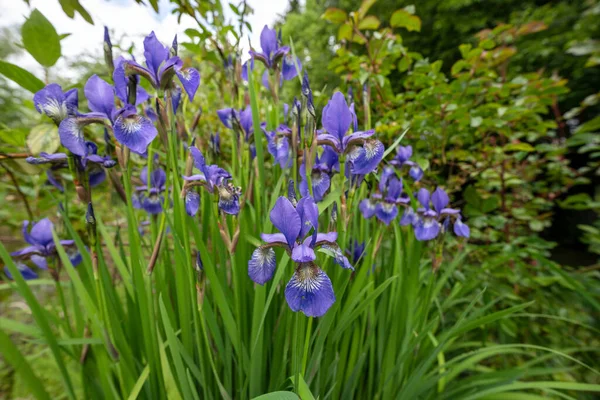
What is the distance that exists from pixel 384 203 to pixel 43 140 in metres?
1.25

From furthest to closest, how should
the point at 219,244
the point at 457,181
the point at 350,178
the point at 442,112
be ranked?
the point at 457,181
the point at 442,112
the point at 219,244
the point at 350,178

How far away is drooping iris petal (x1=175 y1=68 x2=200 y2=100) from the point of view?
86 cm

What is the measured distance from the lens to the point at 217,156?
1.29 meters

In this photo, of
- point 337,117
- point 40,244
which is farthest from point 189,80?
point 40,244

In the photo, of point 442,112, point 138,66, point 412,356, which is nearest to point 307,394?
point 412,356

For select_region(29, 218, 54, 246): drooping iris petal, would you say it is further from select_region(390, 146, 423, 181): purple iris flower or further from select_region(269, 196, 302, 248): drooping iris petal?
select_region(390, 146, 423, 181): purple iris flower

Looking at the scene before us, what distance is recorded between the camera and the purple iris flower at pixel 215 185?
0.82 metres

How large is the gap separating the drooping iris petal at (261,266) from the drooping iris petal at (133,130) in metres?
0.38

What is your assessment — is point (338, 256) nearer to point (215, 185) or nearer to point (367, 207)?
Result: point (215, 185)

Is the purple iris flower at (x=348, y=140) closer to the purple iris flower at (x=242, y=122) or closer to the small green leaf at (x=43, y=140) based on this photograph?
the purple iris flower at (x=242, y=122)

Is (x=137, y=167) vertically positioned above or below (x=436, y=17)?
below

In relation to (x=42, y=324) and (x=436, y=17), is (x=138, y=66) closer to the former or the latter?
(x=42, y=324)

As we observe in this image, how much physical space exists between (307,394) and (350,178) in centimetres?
57

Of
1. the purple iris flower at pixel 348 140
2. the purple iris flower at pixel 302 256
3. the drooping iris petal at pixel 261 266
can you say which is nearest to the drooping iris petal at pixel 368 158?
the purple iris flower at pixel 348 140
